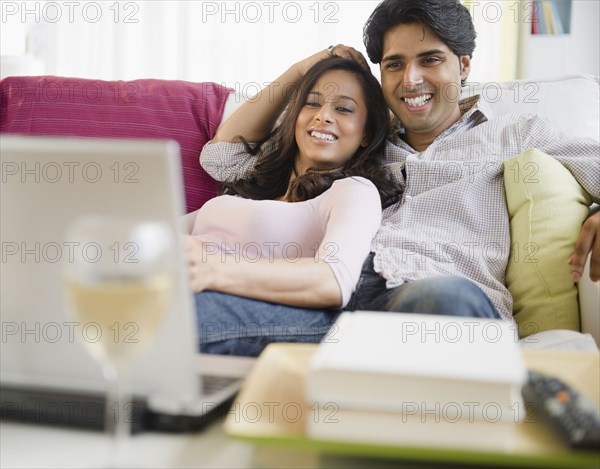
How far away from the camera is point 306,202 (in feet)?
5.18

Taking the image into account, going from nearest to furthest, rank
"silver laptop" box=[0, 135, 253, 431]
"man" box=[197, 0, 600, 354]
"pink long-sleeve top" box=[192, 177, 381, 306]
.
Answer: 1. "silver laptop" box=[0, 135, 253, 431]
2. "man" box=[197, 0, 600, 354]
3. "pink long-sleeve top" box=[192, 177, 381, 306]

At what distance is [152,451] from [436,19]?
1385 mm

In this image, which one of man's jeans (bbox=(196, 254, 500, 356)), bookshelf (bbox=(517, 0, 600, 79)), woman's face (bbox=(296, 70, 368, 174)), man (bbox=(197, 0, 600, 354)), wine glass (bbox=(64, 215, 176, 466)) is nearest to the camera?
wine glass (bbox=(64, 215, 176, 466))

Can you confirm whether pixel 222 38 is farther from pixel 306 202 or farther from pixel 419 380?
pixel 419 380

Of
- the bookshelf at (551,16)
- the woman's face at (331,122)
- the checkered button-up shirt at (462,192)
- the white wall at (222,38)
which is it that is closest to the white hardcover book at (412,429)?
the checkered button-up shirt at (462,192)

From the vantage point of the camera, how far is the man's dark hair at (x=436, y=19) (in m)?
1.77

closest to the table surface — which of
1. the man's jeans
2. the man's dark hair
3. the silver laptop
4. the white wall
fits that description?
the silver laptop

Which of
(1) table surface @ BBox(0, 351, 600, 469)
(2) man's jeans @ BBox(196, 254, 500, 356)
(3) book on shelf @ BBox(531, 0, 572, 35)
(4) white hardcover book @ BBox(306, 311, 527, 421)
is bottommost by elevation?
(2) man's jeans @ BBox(196, 254, 500, 356)

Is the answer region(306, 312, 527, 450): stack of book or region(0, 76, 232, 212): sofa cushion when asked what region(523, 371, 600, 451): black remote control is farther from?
region(0, 76, 232, 212): sofa cushion

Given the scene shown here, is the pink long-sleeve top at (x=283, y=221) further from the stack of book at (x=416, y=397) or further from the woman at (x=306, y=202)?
the stack of book at (x=416, y=397)

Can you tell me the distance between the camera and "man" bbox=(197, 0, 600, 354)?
1.24m

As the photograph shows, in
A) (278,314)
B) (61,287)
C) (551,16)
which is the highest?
(551,16)

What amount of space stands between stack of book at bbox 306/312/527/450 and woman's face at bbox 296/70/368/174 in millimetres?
1137

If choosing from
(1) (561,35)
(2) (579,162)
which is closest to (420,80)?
(2) (579,162)
